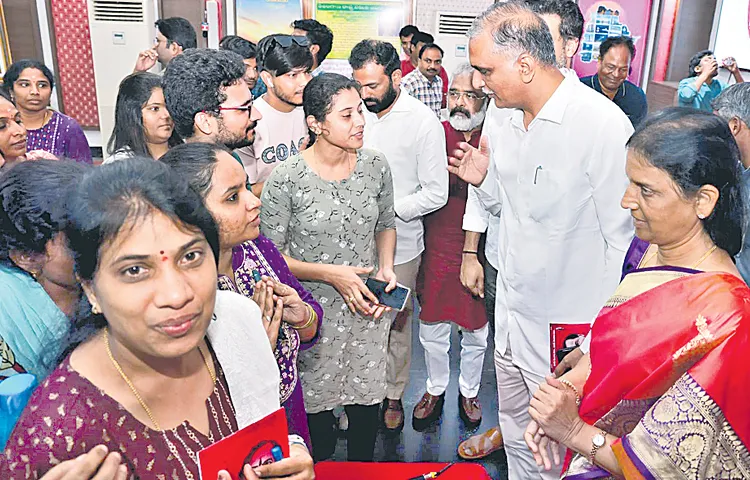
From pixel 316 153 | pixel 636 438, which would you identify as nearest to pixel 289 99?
pixel 316 153

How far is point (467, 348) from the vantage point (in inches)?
121

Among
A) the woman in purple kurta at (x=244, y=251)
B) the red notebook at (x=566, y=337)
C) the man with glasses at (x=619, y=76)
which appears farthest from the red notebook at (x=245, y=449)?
the man with glasses at (x=619, y=76)

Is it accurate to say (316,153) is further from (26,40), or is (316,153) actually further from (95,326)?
(26,40)

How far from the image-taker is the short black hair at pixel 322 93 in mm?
2244

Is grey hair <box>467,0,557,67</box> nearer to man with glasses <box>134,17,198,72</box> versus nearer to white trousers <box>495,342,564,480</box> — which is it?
white trousers <box>495,342,564,480</box>

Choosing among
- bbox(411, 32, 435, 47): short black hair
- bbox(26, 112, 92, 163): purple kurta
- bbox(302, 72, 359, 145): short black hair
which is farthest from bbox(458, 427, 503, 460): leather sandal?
bbox(411, 32, 435, 47): short black hair

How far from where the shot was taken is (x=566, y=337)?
183 cm

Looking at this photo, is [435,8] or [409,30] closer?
[409,30]

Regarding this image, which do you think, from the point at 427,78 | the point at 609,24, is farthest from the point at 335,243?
the point at 609,24

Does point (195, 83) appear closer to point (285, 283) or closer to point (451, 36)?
point (285, 283)

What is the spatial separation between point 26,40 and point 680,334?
728 cm

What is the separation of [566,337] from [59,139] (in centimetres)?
288

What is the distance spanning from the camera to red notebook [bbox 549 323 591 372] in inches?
71.7

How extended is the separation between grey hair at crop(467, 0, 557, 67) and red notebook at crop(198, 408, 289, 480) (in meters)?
1.42
